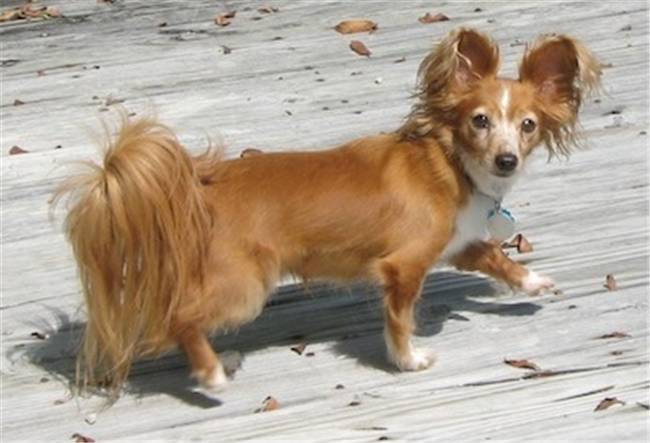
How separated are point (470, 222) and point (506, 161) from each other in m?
0.25

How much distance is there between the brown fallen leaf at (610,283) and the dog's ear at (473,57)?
779 millimetres

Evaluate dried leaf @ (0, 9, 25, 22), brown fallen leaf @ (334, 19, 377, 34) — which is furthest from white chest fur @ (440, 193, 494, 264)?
dried leaf @ (0, 9, 25, 22)

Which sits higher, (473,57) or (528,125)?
(473,57)

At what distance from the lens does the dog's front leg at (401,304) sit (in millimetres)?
4316

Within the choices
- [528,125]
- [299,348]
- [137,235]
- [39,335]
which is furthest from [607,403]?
[39,335]

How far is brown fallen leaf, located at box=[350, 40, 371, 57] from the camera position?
22.2 feet

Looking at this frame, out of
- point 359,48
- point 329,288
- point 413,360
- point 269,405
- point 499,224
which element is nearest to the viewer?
point 269,405

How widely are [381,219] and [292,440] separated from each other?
0.67 meters

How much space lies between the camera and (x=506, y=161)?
4.28 m

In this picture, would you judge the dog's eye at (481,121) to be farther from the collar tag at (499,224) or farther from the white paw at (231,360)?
the white paw at (231,360)

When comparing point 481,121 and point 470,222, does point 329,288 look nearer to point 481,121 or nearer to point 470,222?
point 470,222

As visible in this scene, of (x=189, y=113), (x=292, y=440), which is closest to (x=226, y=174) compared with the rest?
(x=292, y=440)

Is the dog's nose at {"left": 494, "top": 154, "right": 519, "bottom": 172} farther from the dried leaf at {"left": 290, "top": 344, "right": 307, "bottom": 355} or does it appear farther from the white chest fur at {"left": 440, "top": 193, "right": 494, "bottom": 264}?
the dried leaf at {"left": 290, "top": 344, "right": 307, "bottom": 355}

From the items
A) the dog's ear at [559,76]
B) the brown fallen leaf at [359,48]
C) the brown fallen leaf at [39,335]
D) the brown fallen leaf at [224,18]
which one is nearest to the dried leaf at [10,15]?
the brown fallen leaf at [224,18]
